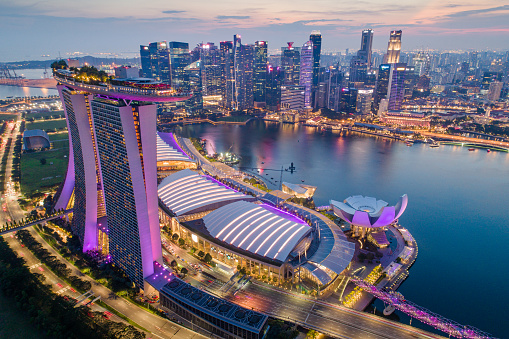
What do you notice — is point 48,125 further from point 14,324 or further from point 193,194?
point 14,324

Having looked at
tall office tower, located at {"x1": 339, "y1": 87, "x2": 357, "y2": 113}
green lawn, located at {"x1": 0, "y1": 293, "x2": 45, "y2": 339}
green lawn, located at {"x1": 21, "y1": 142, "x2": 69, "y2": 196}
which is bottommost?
green lawn, located at {"x1": 0, "y1": 293, "x2": 45, "y2": 339}

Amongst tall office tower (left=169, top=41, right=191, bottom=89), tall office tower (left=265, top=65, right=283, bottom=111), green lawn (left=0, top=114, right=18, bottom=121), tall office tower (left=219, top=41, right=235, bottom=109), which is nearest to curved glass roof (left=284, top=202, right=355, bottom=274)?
tall office tower (left=169, top=41, right=191, bottom=89)

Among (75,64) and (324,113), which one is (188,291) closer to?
(75,64)

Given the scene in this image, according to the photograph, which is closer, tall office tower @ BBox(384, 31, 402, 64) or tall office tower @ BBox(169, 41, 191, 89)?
tall office tower @ BBox(169, 41, 191, 89)

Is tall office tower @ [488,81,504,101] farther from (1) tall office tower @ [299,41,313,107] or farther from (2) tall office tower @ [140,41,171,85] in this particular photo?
(2) tall office tower @ [140,41,171,85]

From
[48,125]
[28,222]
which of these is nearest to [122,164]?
[28,222]

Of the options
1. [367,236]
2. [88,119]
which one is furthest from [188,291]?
[367,236]
